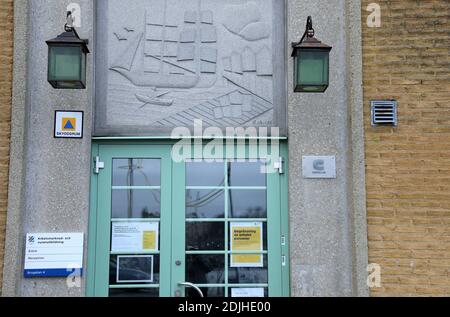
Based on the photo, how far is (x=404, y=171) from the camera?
6617 millimetres

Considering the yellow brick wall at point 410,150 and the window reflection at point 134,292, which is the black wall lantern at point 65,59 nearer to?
the window reflection at point 134,292

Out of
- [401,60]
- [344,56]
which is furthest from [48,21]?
[401,60]

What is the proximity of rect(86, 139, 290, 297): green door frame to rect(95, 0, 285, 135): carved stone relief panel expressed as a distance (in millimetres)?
218

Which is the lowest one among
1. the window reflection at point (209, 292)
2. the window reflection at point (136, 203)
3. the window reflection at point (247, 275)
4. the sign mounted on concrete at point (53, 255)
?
the window reflection at point (209, 292)

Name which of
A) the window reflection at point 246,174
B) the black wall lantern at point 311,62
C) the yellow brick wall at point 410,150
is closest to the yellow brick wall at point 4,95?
the window reflection at point 246,174

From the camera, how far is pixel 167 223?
667cm

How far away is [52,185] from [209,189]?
156 cm

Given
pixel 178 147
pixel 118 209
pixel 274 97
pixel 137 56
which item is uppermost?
pixel 137 56

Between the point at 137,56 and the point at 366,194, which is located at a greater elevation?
the point at 137,56

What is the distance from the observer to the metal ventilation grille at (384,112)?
21.9 feet

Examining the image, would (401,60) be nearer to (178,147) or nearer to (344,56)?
(344,56)

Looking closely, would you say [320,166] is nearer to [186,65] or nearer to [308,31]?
[308,31]

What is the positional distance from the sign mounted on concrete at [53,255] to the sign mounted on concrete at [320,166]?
2.32 meters

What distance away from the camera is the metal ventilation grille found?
666 centimetres
